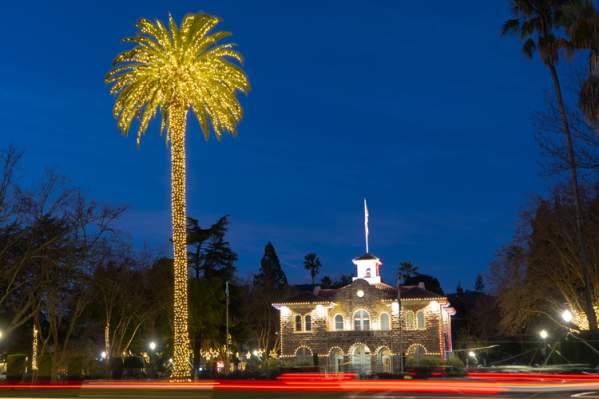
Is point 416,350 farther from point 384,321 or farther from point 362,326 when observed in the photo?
point 362,326

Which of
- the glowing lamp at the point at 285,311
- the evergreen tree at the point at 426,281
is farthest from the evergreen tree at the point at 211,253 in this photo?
the evergreen tree at the point at 426,281

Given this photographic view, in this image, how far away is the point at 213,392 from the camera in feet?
110

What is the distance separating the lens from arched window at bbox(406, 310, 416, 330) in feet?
223

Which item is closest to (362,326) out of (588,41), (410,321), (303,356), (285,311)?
(410,321)

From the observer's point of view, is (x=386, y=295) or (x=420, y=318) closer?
(x=420, y=318)

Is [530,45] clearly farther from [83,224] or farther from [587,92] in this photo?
[83,224]

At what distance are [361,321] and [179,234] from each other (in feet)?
112

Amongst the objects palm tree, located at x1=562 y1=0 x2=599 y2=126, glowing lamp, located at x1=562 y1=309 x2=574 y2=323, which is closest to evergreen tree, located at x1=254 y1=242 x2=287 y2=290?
glowing lamp, located at x1=562 y1=309 x2=574 y2=323

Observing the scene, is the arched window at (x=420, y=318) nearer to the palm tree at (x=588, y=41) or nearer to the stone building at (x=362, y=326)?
the stone building at (x=362, y=326)

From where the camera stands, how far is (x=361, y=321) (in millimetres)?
70125

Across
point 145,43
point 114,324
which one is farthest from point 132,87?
point 114,324

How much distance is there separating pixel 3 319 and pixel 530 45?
44.1 m

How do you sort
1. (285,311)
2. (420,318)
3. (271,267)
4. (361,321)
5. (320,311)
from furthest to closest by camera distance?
(271,267), (285,311), (320,311), (361,321), (420,318)

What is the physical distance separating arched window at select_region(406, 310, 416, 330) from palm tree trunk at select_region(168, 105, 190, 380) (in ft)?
107
